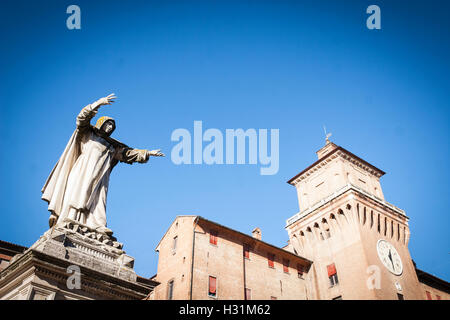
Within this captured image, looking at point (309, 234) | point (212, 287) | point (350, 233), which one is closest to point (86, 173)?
point (212, 287)

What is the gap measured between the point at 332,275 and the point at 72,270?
32752 mm

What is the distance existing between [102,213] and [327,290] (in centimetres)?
3136

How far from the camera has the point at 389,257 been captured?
34.9 m

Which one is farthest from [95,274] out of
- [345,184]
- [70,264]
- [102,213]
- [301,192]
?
[301,192]

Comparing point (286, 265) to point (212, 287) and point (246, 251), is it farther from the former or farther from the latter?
point (212, 287)

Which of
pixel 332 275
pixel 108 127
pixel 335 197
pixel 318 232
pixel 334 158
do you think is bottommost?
pixel 108 127

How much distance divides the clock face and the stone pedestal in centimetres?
3269

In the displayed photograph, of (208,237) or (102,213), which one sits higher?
(208,237)

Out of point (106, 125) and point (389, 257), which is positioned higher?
point (389, 257)

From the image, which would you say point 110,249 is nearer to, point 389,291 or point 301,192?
point 389,291

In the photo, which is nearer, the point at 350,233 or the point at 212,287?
the point at 212,287

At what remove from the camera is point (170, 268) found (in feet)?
98.1

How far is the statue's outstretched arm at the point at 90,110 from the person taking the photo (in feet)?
23.9

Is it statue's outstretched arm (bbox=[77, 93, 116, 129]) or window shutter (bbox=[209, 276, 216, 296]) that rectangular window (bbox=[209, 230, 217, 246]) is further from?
statue's outstretched arm (bbox=[77, 93, 116, 129])
